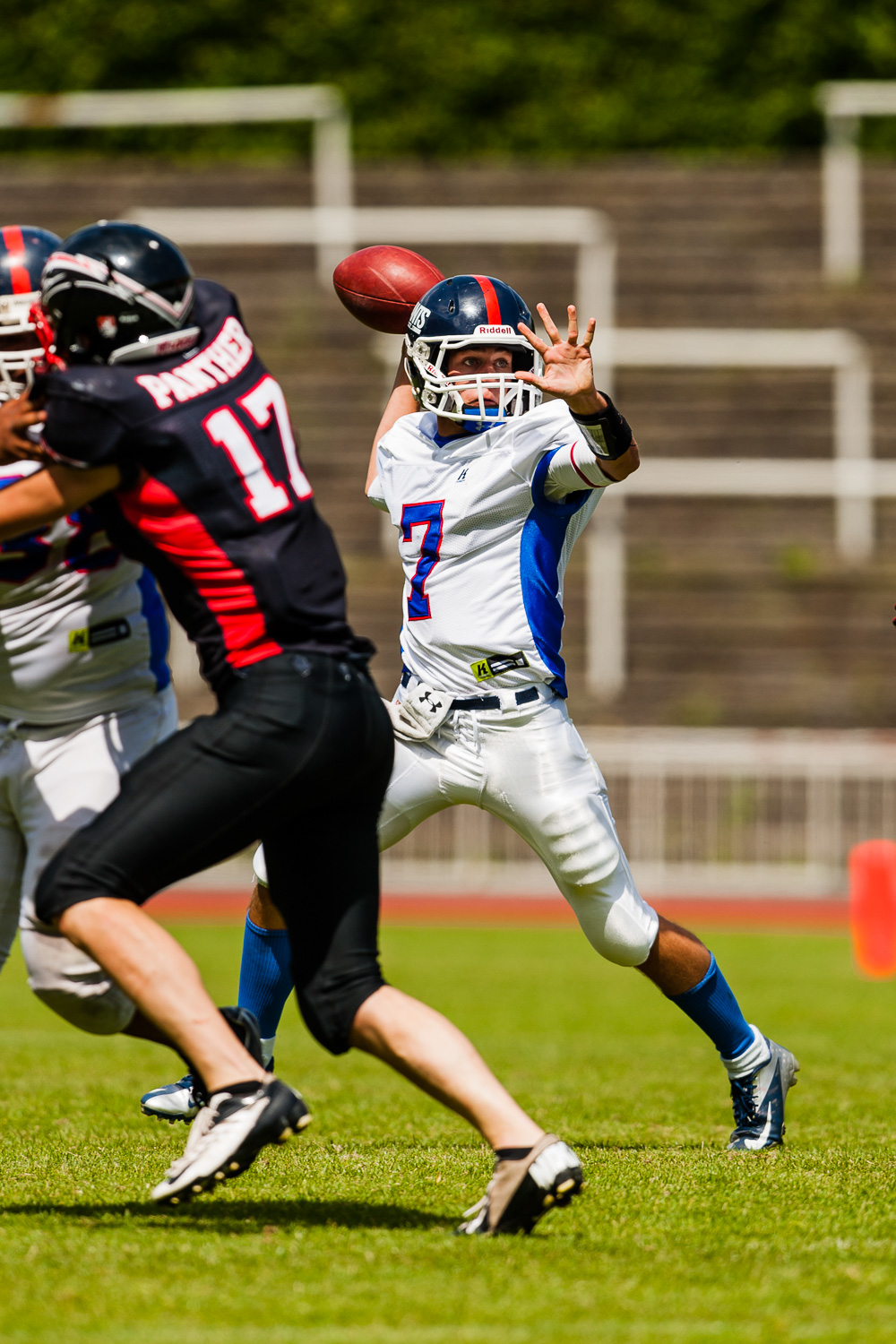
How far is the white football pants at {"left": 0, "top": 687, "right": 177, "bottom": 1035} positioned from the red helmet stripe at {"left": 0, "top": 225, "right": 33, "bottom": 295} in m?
1.07

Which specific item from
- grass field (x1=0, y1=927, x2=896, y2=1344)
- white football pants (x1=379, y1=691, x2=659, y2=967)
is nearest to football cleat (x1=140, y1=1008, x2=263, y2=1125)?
grass field (x1=0, y1=927, x2=896, y2=1344)

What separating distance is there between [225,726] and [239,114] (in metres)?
21.7

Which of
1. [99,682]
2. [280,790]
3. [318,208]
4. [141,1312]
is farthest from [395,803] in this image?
[318,208]

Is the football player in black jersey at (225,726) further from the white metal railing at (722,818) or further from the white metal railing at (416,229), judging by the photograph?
the white metal railing at (416,229)

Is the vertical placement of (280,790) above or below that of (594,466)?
below

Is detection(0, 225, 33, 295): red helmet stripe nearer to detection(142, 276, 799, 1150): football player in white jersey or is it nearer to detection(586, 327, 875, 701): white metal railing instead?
detection(142, 276, 799, 1150): football player in white jersey

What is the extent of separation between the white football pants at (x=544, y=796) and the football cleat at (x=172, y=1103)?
898 millimetres

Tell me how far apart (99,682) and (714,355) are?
56.2ft

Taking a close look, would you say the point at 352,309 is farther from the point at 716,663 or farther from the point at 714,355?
the point at 714,355

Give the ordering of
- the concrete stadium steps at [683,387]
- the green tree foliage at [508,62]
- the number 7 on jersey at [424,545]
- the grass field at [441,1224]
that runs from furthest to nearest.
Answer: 1. the green tree foliage at [508,62]
2. the concrete stadium steps at [683,387]
3. the number 7 on jersey at [424,545]
4. the grass field at [441,1224]

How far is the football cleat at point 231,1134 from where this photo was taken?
3537 mm

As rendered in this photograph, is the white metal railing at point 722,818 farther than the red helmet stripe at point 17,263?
Yes

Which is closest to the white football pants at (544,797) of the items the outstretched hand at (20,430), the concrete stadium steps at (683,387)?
the outstretched hand at (20,430)

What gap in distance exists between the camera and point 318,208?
2194cm
